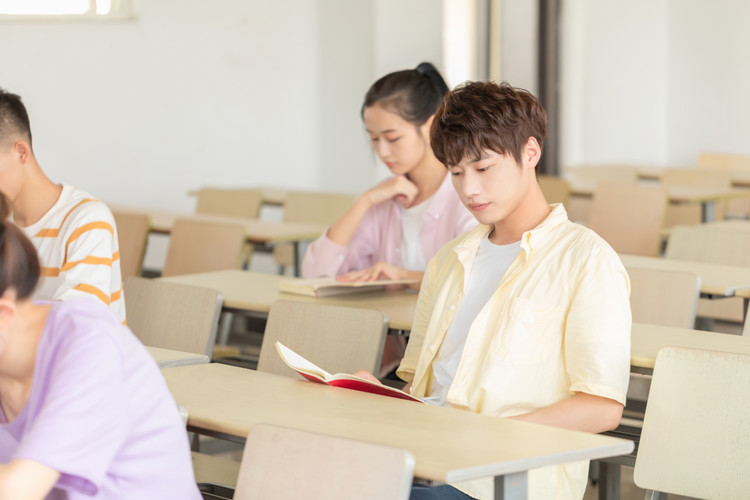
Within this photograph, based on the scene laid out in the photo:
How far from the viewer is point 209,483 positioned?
2.22 m

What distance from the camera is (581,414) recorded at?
6.36 feet

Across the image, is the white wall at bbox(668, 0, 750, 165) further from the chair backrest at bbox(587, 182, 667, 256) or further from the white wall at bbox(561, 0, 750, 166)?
the chair backrest at bbox(587, 182, 667, 256)

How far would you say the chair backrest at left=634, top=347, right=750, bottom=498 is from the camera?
6.26 feet

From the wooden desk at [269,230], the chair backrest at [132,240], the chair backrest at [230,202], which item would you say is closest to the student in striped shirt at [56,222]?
the chair backrest at [132,240]

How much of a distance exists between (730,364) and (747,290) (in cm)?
127

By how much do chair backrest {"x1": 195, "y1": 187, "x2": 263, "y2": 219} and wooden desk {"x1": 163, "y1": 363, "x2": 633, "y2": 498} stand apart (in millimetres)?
3312

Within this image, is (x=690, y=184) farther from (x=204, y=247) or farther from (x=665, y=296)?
(x=665, y=296)

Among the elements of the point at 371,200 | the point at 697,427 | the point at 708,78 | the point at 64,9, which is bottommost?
the point at 697,427

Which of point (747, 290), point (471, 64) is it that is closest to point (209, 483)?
point (747, 290)

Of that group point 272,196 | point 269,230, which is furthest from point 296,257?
point 272,196

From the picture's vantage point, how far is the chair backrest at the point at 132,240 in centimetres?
412

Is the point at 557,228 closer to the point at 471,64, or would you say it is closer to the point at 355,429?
the point at 355,429

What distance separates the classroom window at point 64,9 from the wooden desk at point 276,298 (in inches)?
110

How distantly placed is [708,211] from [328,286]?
312 cm
